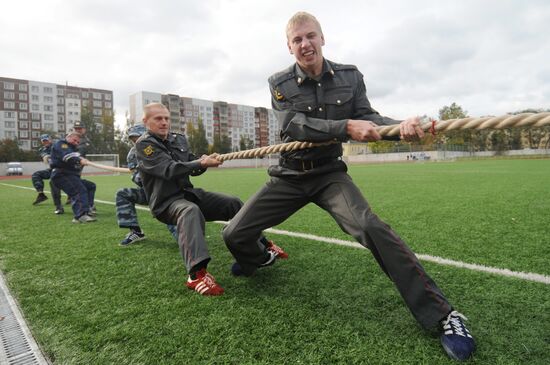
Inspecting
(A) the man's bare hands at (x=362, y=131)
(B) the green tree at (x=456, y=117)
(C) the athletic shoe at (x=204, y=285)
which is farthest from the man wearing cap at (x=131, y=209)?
(B) the green tree at (x=456, y=117)

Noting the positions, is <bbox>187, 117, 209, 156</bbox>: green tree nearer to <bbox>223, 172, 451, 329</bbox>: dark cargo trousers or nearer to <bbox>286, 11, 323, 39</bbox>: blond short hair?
<bbox>223, 172, 451, 329</bbox>: dark cargo trousers

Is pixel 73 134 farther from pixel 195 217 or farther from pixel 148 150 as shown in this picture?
pixel 195 217

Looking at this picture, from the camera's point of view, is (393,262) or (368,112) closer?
(393,262)

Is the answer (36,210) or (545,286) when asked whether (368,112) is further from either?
(36,210)

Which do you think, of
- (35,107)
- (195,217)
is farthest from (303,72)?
(35,107)

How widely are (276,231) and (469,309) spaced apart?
9.79 ft

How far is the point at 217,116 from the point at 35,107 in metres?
48.5

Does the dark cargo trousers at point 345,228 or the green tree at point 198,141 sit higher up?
the green tree at point 198,141

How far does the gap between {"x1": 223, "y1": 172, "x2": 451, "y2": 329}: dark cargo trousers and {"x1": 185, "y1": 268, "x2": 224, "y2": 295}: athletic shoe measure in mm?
294

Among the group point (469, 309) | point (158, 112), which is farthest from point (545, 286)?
point (158, 112)

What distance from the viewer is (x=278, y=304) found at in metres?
2.53

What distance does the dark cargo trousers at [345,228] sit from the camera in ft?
6.77

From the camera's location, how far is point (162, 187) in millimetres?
3439

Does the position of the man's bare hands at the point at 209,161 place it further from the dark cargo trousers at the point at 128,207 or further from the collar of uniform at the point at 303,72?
the dark cargo trousers at the point at 128,207
